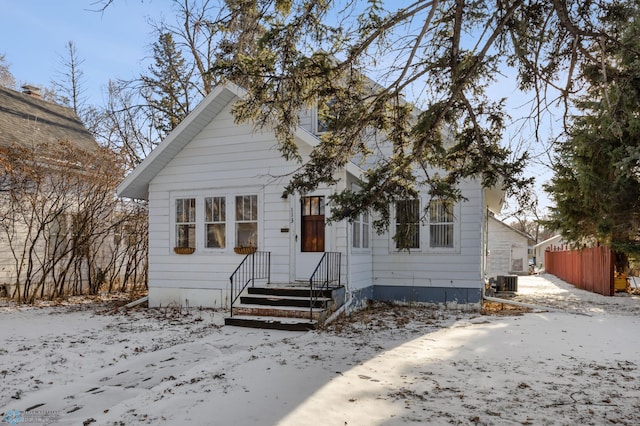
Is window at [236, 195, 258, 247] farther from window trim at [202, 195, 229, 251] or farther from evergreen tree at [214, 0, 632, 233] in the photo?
evergreen tree at [214, 0, 632, 233]

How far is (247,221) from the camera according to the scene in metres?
10.5

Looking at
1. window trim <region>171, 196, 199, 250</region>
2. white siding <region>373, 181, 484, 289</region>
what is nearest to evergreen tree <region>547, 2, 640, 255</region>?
white siding <region>373, 181, 484, 289</region>

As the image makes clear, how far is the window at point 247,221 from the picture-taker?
1050cm

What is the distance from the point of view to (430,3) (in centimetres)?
516

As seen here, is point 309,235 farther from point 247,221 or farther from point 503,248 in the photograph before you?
point 503,248

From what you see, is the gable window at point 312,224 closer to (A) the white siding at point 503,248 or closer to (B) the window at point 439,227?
(B) the window at point 439,227

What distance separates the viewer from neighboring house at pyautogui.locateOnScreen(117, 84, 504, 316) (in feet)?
33.0

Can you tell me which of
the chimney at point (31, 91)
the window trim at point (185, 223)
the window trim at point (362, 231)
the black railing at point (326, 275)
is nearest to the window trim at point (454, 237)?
the window trim at point (362, 231)

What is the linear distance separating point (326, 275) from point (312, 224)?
1.36 m

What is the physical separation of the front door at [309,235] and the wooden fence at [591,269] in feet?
34.4

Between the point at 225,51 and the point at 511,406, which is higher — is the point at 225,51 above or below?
above

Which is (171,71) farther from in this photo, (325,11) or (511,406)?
(511,406)

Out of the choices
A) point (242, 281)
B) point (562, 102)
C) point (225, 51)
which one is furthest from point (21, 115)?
point (562, 102)

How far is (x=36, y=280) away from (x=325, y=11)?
1285 centimetres
